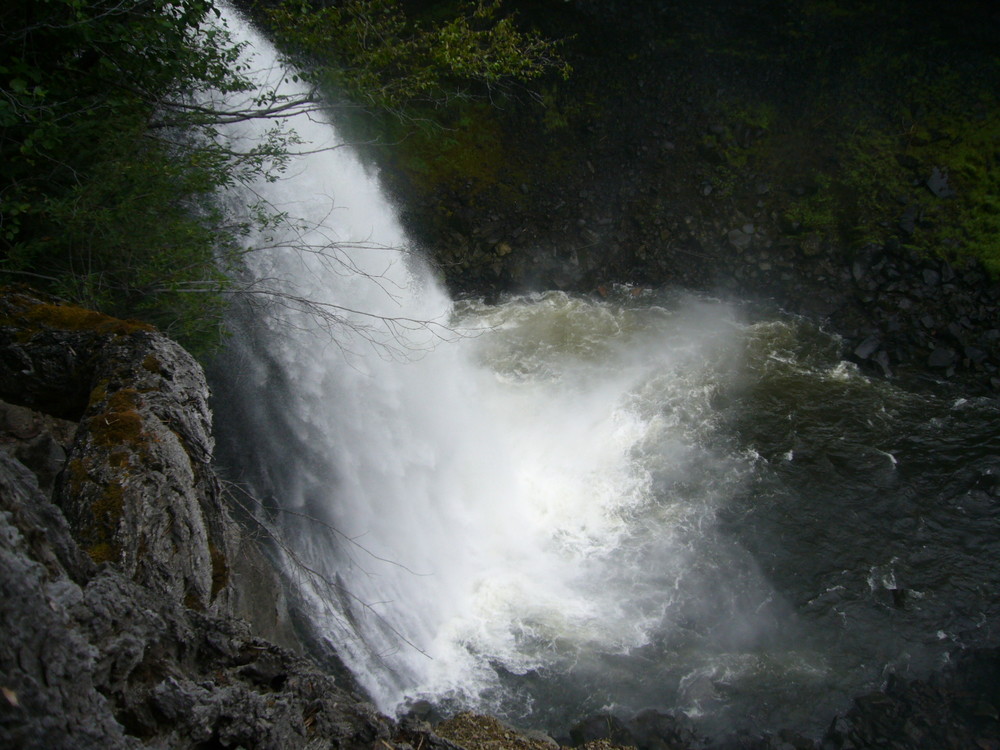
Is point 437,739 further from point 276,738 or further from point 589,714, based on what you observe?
point 589,714

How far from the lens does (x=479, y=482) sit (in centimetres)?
1100

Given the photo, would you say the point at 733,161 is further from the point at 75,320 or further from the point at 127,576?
the point at 127,576

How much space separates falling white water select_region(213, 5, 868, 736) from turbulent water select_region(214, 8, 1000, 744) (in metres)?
0.04

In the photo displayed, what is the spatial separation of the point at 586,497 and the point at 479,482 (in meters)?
1.92

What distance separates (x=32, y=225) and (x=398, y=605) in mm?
6390

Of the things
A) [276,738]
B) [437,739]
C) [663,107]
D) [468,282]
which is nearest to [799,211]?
[663,107]

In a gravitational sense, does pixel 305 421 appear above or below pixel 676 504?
below

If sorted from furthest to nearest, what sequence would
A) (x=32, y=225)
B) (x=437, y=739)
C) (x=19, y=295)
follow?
(x=32, y=225) < (x=19, y=295) < (x=437, y=739)

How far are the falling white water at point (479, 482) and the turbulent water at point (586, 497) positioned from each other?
0.04 meters

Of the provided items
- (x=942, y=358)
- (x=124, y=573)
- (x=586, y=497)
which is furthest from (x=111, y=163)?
(x=942, y=358)

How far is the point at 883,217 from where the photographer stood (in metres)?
14.6

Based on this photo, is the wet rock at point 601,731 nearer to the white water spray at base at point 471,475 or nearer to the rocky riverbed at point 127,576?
the white water spray at base at point 471,475

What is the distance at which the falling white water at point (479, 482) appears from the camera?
8.73 m

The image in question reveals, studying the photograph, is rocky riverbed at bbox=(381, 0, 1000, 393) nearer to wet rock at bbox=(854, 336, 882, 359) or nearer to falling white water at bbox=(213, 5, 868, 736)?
wet rock at bbox=(854, 336, 882, 359)
